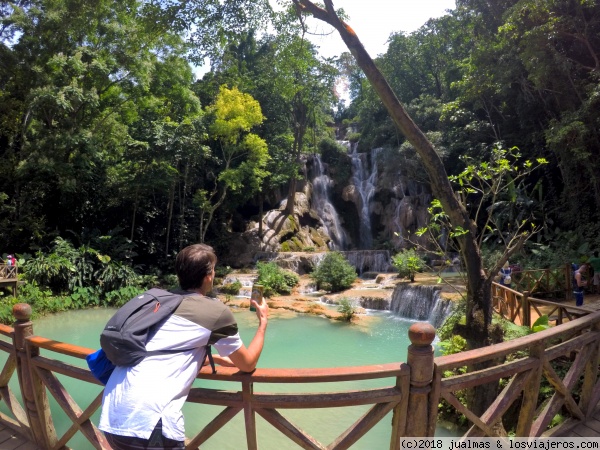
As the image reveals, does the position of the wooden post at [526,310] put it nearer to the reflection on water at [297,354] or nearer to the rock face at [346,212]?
the reflection on water at [297,354]

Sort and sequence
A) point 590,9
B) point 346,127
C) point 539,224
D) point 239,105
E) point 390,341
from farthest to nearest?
point 346,127, point 239,105, point 539,224, point 590,9, point 390,341

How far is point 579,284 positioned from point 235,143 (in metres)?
15.5

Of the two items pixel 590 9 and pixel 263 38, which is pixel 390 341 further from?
pixel 263 38

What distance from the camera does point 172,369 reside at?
188 cm

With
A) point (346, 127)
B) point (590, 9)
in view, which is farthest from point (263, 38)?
point (590, 9)

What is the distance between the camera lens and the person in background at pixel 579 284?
28.9 ft

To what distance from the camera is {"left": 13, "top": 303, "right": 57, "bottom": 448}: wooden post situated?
3123 millimetres

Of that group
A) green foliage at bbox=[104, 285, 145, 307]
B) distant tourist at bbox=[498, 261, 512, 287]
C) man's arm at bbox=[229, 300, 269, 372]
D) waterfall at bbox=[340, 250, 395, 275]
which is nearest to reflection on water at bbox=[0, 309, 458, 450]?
green foliage at bbox=[104, 285, 145, 307]

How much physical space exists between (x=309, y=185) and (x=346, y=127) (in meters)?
13.1

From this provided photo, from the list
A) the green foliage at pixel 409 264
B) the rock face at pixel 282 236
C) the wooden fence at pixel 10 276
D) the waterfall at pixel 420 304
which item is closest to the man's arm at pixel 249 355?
the waterfall at pixel 420 304

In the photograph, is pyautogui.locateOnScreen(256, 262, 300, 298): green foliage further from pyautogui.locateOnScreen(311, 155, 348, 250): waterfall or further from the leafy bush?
pyautogui.locateOnScreen(311, 155, 348, 250): waterfall

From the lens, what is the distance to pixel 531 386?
305 cm

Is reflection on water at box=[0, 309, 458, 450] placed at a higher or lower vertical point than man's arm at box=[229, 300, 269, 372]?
lower

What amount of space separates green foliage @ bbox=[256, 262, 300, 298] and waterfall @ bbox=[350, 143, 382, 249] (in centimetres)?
915
